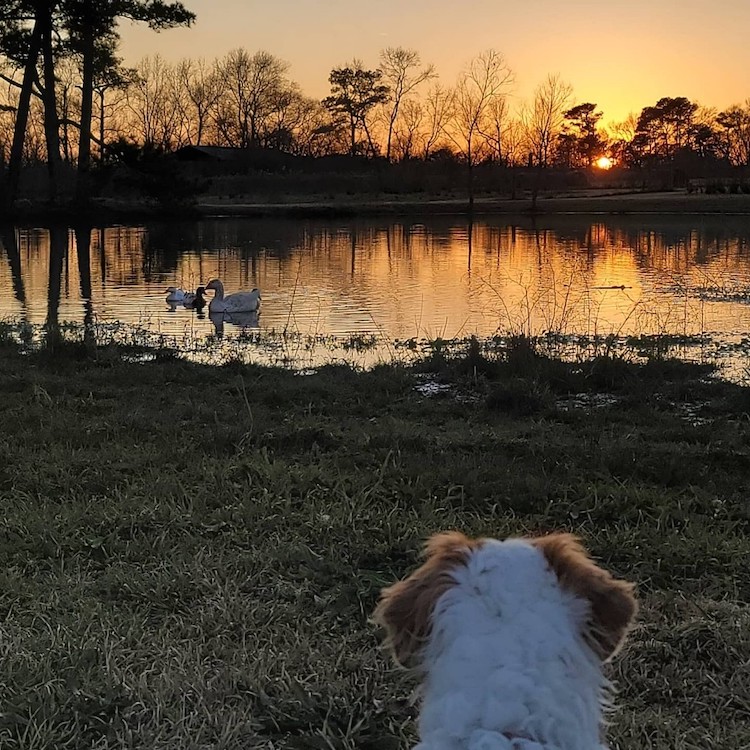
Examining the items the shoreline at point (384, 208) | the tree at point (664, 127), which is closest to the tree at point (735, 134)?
the tree at point (664, 127)

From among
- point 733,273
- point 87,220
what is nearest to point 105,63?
point 87,220

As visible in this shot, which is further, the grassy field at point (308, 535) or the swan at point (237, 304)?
the swan at point (237, 304)

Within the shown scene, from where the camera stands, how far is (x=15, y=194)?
38.6m

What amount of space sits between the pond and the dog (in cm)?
826

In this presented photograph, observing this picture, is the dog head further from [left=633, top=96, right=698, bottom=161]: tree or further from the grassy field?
[left=633, top=96, right=698, bottom=161]: tree

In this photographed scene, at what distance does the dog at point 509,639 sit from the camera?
1.59 meters

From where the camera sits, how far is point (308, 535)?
436cm

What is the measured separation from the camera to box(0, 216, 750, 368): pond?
39.2ft

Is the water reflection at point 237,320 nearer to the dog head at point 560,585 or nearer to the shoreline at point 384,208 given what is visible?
the dog head at point 560,585

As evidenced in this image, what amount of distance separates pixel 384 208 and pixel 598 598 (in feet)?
156

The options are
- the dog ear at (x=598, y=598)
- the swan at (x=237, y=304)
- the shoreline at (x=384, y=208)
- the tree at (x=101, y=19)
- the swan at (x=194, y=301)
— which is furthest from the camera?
the shoreline at (x=384, y=208)

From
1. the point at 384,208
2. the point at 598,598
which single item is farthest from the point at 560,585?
the point at 384,208

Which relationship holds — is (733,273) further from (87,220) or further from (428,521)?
(87,220)

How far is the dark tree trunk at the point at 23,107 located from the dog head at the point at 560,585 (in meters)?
37.7
